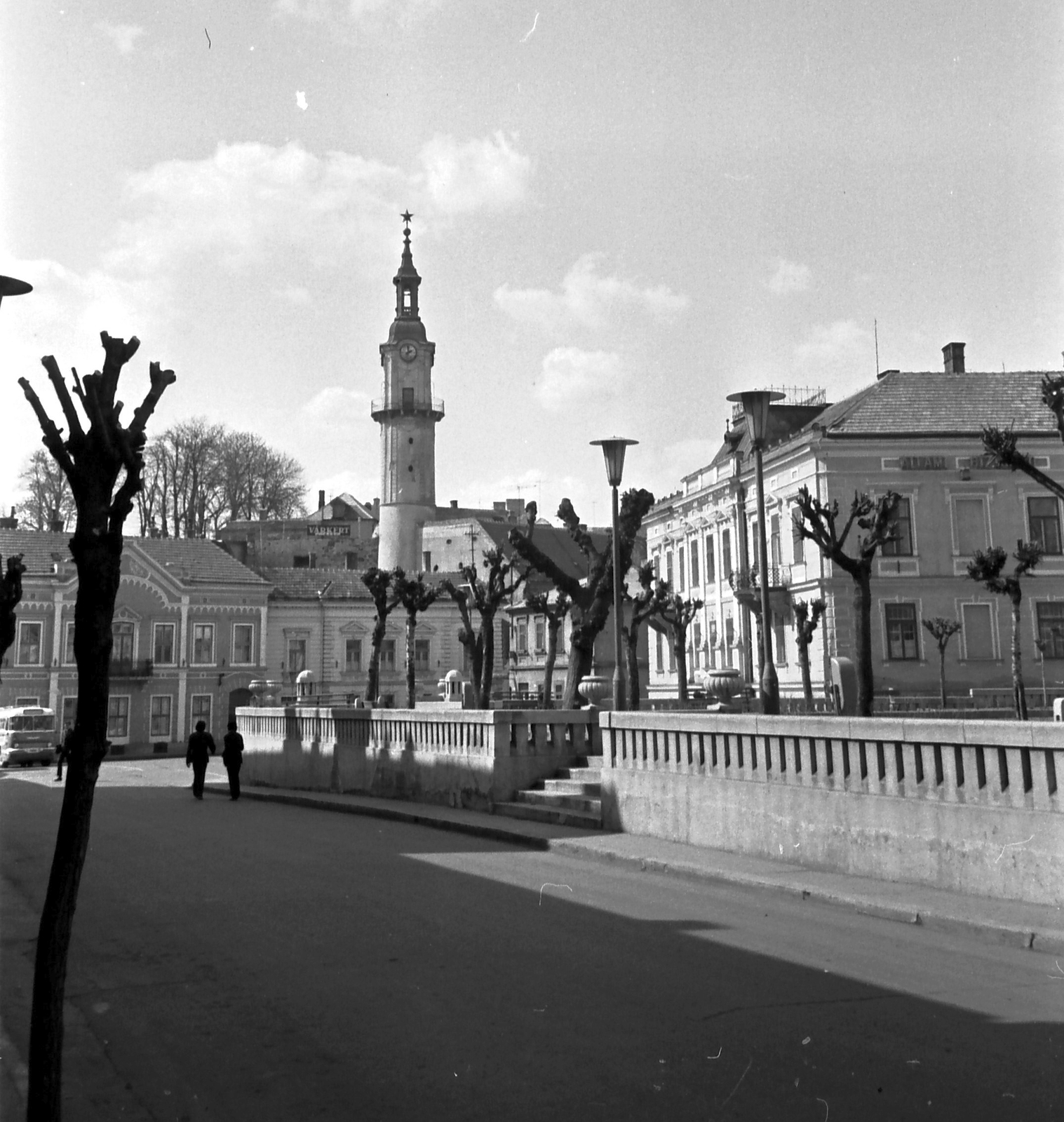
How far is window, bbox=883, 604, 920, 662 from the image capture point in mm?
46750

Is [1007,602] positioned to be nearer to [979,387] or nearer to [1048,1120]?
[979,387]

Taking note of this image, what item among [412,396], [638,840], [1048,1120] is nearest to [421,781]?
A: [638,840]

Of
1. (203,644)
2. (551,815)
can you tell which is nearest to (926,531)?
(551,815)

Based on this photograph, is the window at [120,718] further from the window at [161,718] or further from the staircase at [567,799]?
the staircase at [567,799]

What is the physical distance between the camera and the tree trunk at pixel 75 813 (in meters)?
4.21

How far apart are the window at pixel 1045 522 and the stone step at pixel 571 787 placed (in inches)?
1416

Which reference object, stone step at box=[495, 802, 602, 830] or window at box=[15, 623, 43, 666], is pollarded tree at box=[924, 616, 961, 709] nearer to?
stone step at box=[495, 802, 602, 830]

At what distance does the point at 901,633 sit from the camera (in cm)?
4709

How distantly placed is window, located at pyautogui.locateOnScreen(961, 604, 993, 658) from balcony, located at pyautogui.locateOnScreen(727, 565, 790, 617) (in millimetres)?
6945

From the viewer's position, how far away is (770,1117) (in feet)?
16.6

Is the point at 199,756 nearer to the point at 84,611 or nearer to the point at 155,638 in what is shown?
the point at 84,611

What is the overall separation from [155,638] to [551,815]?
161ft

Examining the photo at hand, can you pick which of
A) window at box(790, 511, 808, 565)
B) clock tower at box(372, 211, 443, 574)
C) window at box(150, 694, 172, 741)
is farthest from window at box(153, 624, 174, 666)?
window at box(790, 511, 808, 565)

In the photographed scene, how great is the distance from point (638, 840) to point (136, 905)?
5.63 meters
